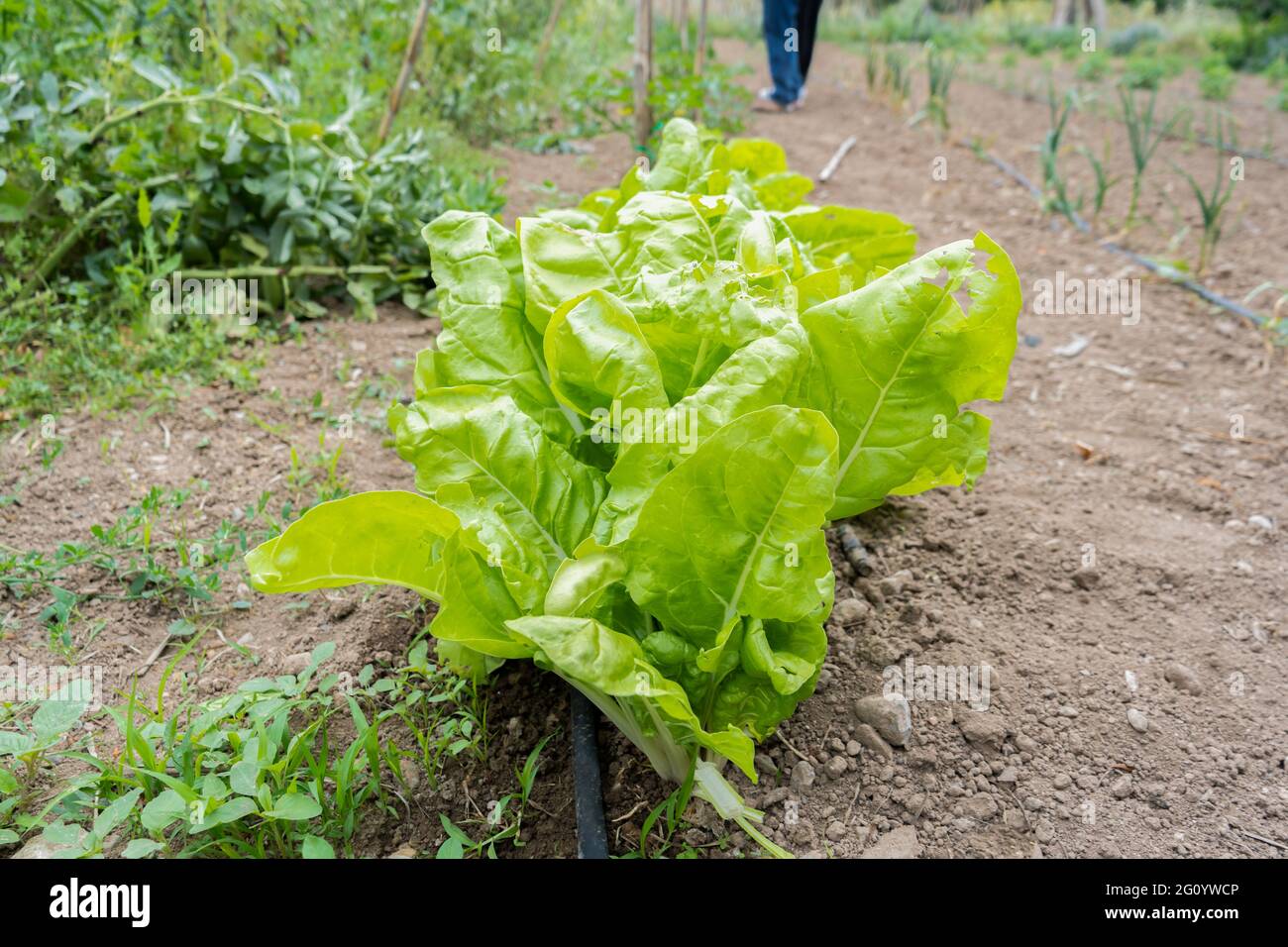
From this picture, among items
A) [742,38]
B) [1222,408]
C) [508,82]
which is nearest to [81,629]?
[1222,408]

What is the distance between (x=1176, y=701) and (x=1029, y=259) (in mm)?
2996

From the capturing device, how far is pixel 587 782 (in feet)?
4.69

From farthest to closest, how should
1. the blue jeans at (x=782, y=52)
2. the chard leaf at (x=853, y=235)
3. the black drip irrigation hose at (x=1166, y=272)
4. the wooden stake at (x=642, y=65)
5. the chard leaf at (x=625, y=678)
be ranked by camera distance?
1. the blue jeans at (x=782, y=52)
2. the wooden stake at (x=642, y=65)
3. the black drip irrigation hose at (x=1166, y=272)
4. the chard leaf at (x=853, y=235)
5. the chard leaf at (x=625, y=678)

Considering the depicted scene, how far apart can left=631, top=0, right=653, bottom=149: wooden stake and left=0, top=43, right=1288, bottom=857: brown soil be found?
1821 mm

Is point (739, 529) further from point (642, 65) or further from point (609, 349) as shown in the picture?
point (642, 65)

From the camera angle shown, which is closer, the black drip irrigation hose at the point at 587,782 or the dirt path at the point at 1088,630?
the black drip irrigation hose at the point at 587,782

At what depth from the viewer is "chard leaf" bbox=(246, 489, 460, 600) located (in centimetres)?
130

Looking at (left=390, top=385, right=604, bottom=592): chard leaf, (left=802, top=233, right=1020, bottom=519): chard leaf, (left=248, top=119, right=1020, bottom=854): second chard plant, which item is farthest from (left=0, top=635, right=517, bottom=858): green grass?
(left=802, top=233, right=1020, bottom=519): chard leaf

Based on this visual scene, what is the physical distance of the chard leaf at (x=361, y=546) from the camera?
1297 millimetres

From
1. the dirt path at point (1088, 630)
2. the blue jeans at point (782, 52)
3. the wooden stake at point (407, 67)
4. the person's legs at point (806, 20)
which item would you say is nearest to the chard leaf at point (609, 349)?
the dirt path at point (1088, 630)

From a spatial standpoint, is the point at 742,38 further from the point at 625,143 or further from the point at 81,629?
the point at 81,629

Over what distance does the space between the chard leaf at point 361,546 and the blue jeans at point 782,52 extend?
7.07m

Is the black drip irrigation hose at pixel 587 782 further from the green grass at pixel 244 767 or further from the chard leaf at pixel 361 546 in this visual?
the chard leaf at pixel 361 546

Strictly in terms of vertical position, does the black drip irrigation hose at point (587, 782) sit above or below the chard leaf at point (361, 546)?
below
